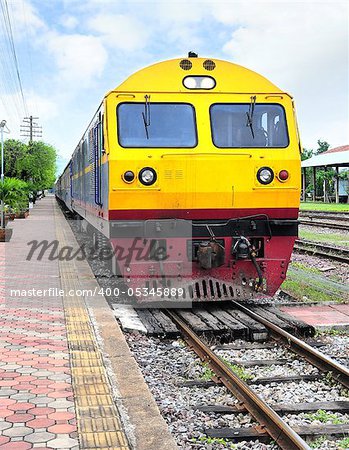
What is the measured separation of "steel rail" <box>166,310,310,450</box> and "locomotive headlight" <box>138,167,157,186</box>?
2.02 meters

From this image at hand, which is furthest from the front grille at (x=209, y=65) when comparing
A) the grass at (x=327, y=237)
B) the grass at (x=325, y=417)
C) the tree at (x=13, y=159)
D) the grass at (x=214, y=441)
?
the tree at (x=13, y=159)

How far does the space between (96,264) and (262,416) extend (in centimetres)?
915

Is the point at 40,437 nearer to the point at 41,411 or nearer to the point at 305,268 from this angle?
the point at 41,411

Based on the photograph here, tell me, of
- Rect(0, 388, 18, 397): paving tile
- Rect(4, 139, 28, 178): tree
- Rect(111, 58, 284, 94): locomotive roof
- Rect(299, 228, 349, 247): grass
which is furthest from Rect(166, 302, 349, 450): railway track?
Rect(4, 139, 28, 178): tree

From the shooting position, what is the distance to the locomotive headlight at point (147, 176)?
7.47 metres

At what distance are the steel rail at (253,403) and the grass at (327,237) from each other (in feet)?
37.2

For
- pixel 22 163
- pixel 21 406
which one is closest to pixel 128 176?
pixel 21 406

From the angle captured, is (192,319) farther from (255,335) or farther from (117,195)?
(117,195)

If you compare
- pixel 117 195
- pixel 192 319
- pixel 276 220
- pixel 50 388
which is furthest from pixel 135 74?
pixel 50 388

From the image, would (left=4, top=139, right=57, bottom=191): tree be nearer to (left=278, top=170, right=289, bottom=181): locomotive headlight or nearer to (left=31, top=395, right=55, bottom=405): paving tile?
(left=278, top=170, right=289, bottom=181): locomotive headlight

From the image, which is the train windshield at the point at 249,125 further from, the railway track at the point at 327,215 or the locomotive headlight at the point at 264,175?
the railway track at the point at 327,215

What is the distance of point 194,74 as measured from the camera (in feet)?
26.1

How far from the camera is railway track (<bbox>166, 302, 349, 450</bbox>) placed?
4.04 meters

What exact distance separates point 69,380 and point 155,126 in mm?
3784
